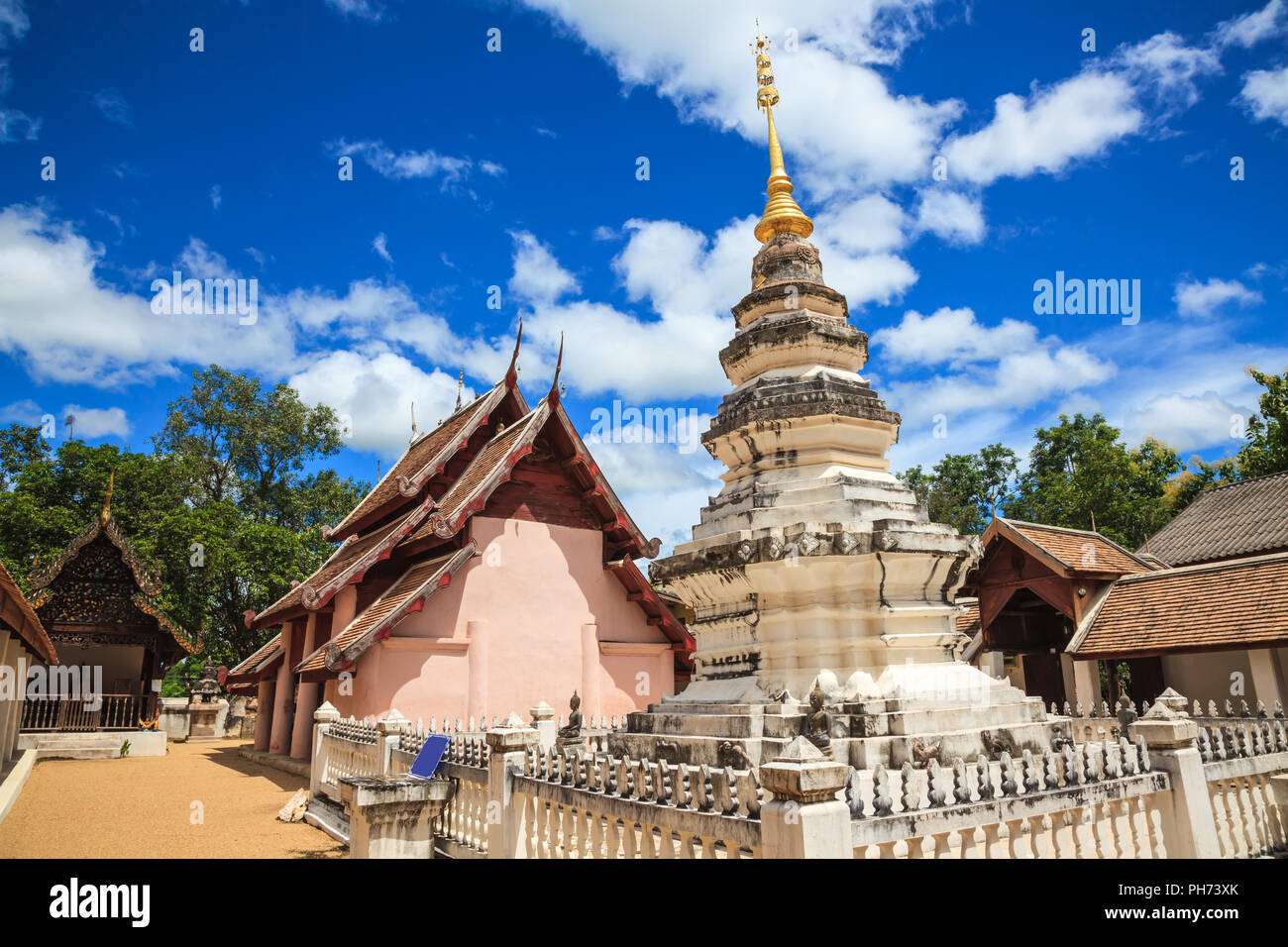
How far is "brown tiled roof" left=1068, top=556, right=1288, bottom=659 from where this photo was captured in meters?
11.1

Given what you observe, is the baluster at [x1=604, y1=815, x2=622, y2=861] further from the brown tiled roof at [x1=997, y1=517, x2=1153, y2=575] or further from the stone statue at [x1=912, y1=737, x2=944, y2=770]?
the brown tiled roof at [x1=997, y1=517, x2=1153, y2=575]

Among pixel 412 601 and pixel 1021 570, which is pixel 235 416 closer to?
pixel 412 601

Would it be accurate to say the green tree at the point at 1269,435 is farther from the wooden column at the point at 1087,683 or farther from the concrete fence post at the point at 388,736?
the concrete fence post at the point at 388,736

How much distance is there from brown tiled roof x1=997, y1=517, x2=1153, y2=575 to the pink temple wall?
7555 mm

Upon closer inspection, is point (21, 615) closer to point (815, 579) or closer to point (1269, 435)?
point (815, 579)

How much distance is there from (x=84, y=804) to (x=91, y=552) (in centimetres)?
1187

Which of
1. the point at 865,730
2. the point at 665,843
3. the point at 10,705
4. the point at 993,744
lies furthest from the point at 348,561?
the point at 993,744

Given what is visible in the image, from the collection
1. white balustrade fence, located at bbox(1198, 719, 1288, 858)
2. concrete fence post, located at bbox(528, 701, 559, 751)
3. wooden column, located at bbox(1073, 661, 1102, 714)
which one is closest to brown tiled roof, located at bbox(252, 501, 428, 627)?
concrete fence post, located at bbox(528, 701, 559, 751)

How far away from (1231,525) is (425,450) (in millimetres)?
20189

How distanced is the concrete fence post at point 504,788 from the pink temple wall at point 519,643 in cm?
672

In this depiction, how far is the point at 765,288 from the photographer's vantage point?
864 centimetres

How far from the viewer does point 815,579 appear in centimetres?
688

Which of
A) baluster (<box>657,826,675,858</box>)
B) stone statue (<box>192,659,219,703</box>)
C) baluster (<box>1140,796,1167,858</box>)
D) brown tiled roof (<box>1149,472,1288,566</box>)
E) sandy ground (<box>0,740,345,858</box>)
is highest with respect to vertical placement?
brown tiled roof (<box>1149,472,1288,566</box>)
